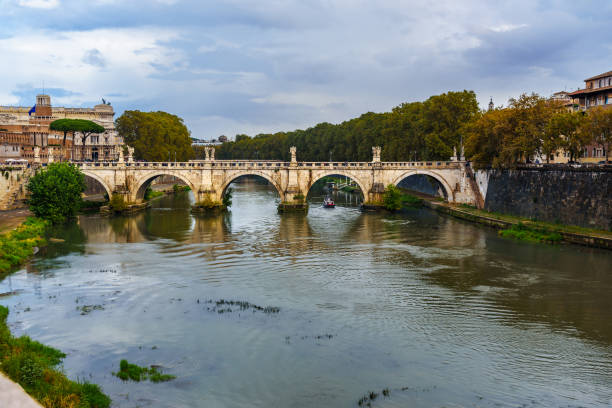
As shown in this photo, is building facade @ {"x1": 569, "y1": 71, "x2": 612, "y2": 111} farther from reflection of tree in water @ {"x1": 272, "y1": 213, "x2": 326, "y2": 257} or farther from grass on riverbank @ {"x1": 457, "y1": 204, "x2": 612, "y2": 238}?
reflection of tree in water @ {"x1": 272, "y1": 213, "x2": 326, "y2": 257}

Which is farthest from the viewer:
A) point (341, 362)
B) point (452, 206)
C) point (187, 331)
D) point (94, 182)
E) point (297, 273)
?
point (94, 182)

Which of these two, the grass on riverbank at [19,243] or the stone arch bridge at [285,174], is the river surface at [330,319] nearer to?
the grass on riverbank at [19,243]

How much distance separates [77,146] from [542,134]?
87.8 metres

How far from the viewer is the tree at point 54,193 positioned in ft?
156

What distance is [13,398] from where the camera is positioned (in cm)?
1063

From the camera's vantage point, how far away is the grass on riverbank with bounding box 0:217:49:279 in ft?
104

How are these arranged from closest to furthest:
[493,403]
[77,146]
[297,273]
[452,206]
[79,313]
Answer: [493,403]
[79,313]
[297,273]
[452,206]
[77,146]

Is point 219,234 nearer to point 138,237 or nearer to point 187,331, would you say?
point 138,237

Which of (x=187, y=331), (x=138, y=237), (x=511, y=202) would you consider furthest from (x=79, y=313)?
(x=511, y=202)

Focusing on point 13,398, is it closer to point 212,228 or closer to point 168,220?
point 212,228

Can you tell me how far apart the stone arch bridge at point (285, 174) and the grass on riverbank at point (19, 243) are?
1737cm

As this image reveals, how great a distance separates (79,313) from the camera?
23391 millimetres

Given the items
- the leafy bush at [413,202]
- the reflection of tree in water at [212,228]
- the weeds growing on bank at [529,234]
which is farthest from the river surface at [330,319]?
the leafy bush at [413,202]

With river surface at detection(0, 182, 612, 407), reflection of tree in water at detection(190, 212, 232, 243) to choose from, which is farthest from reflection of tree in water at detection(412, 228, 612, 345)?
reflection of tree in water at detection(190, 212, 232, 243)
